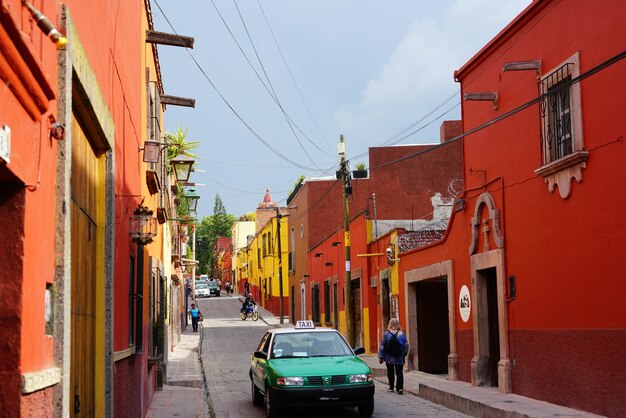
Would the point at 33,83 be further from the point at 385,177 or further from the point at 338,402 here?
the point at 385,177

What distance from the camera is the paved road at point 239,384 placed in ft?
49.6

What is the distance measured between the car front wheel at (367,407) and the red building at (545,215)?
304 centimetres

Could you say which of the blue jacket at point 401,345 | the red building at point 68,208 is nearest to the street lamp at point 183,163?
the red building at point 68,208

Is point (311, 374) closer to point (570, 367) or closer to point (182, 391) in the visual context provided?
point (570, 367)

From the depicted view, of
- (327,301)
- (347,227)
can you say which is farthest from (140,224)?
(327,301)

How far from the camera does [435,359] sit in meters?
23.5

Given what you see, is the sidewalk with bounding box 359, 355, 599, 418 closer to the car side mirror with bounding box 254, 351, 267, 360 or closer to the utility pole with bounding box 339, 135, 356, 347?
the car side mirror with bounding box 254, 351, 267, 360

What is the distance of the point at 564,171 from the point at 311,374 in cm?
528

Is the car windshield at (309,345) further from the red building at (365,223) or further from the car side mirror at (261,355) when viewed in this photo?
the red building at (365,223)

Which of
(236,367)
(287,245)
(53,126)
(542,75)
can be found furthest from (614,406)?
(287,245)

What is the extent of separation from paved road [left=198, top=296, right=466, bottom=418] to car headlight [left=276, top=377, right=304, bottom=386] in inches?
49.1

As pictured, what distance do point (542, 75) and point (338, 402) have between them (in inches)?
260

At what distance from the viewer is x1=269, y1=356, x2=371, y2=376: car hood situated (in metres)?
13.7

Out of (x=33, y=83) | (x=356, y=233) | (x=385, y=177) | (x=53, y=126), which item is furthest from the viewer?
(x=385, y=177)
